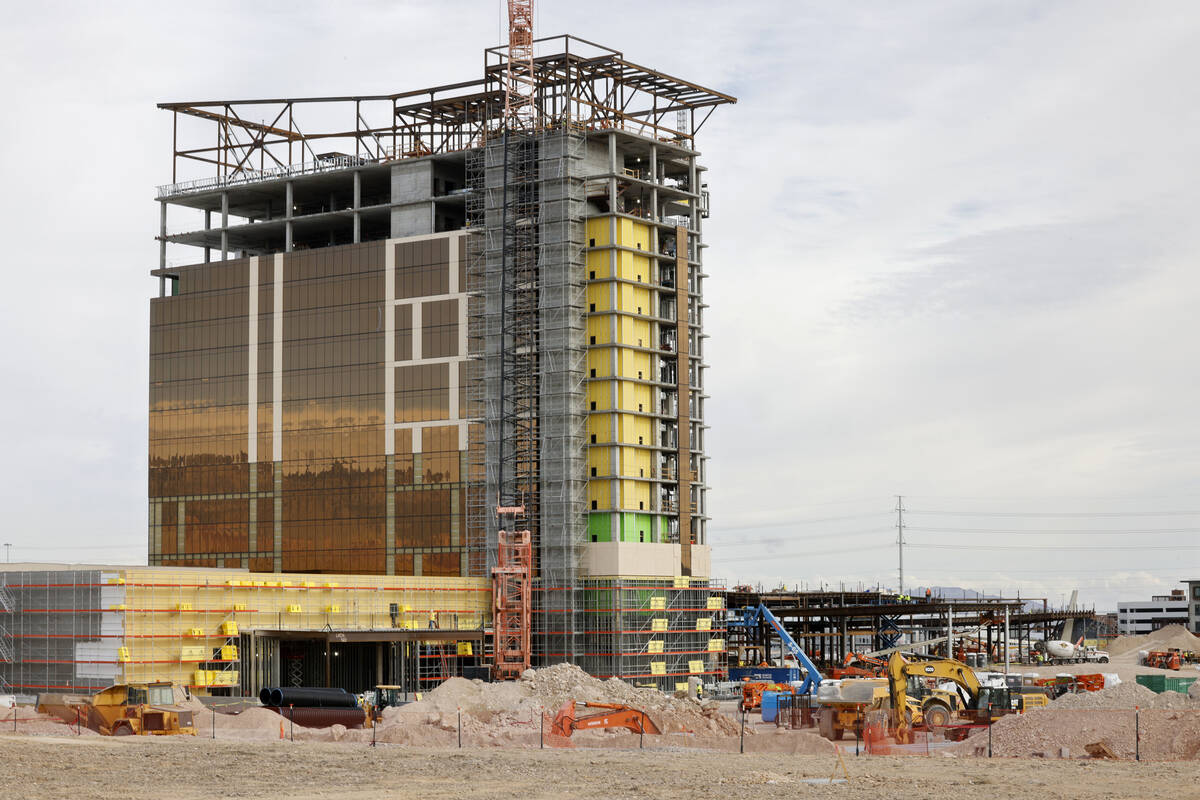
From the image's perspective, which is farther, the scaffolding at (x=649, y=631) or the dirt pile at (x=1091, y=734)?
the scaffolding at (x=649, y=631)

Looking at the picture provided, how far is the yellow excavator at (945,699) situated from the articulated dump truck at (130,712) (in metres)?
33.5

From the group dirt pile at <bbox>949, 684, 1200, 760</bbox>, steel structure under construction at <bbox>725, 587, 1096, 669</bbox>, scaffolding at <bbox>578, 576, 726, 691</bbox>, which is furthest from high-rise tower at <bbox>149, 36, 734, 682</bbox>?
dirt pile at <bbox>949, 684, 1200, 760</bbox>

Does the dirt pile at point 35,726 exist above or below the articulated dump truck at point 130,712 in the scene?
below

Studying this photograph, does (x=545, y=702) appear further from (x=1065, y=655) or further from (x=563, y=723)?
(x=1065, y=655)

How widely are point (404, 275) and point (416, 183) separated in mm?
8665

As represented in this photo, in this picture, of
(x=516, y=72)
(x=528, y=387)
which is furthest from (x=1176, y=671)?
(x=516, y=72)

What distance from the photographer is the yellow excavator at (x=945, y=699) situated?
7569cm

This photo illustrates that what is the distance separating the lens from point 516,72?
134875 mm

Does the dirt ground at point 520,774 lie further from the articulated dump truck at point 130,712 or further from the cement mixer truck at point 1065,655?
the cement mixer truck at point 1065,655

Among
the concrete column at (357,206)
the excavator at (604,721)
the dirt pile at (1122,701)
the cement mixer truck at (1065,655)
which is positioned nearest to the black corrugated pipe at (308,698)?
the excavator at (604,721)

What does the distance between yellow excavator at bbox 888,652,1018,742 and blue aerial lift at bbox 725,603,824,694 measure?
44.3 feet

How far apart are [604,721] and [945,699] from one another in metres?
18.7

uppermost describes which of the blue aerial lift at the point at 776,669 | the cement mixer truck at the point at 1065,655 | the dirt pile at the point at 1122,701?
the dirt pile at the point at 1122,701

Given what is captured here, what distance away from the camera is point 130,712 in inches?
3000
